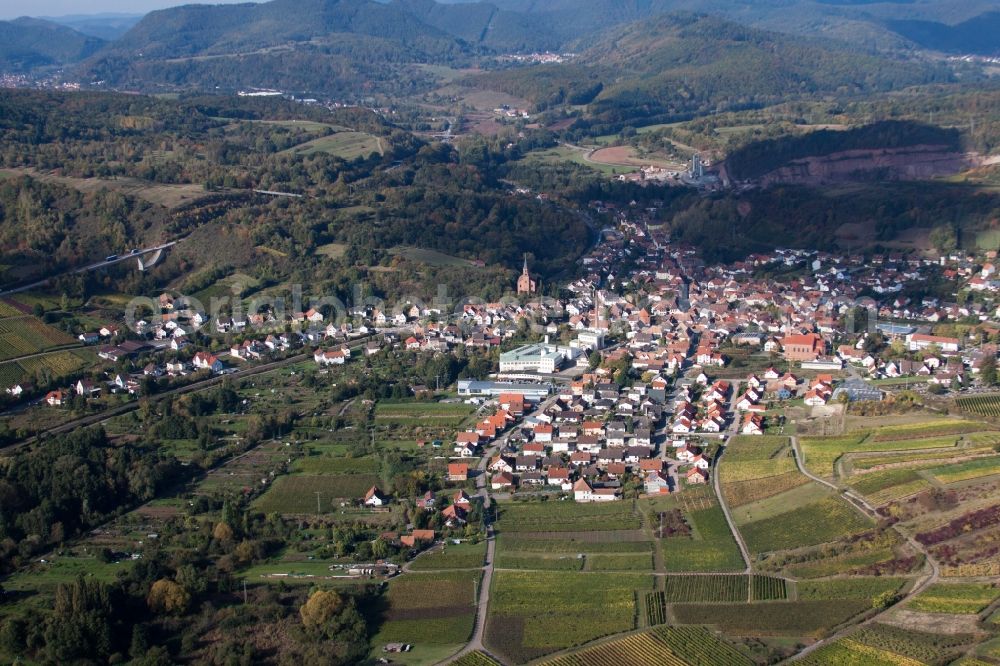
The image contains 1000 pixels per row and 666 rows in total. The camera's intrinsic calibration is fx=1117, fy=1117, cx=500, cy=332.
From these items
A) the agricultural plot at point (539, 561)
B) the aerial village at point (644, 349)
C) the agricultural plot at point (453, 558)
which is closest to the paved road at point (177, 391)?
the aerial village at point (644, 349)

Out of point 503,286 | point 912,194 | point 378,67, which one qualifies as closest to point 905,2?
point 378,67

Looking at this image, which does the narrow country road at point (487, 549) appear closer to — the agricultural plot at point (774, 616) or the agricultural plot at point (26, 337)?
the agricultural plot at point (774, 616)

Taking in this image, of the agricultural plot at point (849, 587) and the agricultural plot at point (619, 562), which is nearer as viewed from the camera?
the agricultural plot at point (849, 587)

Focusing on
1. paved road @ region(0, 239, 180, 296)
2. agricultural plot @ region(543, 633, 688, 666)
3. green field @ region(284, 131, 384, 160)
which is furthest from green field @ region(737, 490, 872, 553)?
green field @ region(284, 131, 384, 160)

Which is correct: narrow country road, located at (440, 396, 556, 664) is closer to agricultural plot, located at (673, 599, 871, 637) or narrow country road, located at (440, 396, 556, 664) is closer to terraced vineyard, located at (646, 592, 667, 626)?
terraced vineyard, located at (646, 592, 667, 626)

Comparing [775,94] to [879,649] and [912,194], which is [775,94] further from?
[879,649]

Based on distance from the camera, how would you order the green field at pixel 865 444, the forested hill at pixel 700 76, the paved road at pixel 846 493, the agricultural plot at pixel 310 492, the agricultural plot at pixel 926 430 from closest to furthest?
the paved road at pixel 846 493
the agricultural plot at pixel 310 492
the green field at pixel 865 444
the agricultural plot at pixel 926 430
the forested hill at pixel 700 76
